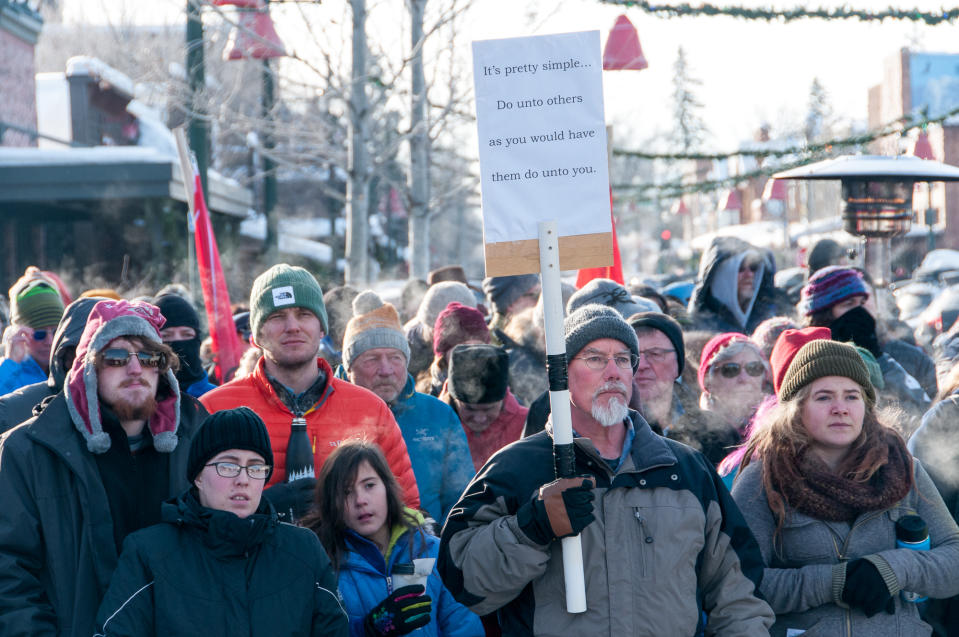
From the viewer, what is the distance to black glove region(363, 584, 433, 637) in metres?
3.69

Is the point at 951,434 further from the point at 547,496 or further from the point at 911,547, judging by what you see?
the point at 547,496

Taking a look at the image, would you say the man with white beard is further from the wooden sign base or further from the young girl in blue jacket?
the young girl in blue jacket

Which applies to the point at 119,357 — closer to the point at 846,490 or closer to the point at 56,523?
the point at 56,523

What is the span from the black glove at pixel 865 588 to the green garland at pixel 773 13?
4.19 metres

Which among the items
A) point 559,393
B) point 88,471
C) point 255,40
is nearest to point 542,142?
point 559,393

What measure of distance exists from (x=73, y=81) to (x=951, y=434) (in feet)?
63.4

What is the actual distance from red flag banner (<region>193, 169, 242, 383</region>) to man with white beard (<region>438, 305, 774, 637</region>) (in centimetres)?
371

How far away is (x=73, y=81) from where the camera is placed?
20562 mm

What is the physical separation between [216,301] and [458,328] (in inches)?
73.3

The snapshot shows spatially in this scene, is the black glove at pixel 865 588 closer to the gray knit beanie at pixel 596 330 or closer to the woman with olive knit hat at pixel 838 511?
the woman with olive knit hat at pixel 838 511

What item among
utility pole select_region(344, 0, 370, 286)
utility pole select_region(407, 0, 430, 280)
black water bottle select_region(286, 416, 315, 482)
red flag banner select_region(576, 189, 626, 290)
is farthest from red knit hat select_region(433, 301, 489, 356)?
utility pole select_region(407, 0, 430, 280)

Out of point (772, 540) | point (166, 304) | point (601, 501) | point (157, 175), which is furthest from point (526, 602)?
point (157, 175)

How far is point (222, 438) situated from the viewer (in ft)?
11.7

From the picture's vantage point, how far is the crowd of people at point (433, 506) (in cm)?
324
